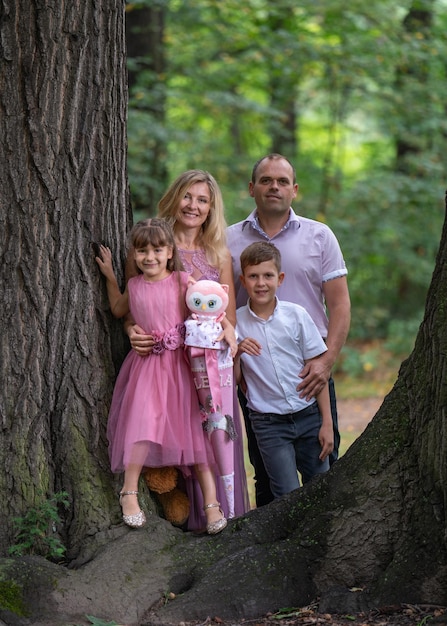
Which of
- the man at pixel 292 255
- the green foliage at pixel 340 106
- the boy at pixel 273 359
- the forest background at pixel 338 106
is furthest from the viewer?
the green foliage at pixel 340 106

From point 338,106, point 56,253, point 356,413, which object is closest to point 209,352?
point 56,253

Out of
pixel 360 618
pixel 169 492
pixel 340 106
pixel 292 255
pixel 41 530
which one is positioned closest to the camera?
pixel 360 618

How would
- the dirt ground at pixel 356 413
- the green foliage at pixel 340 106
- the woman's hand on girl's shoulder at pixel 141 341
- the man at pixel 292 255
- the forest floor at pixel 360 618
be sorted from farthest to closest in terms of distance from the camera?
1. the green foliage at pixel 340 106
2. the dirt ground at pixel 356 413
3. the man at pixel 292 255
4. the woman's hand on girl's shoulder at pixel 141 341
5. the forest floor at pixel 360 618

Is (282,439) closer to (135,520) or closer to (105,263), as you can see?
(135,520)

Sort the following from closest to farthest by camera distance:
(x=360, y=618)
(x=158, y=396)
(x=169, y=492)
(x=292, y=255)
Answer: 1. (x=360, y=618)
2. (x=158, y=396)
3. (x=169, y=492)
4. (x=292, y=255)

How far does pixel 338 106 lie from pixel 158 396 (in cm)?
1370

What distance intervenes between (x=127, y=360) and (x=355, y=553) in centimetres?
156

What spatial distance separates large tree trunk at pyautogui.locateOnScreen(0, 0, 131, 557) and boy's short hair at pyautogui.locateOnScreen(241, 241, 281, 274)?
0.87m

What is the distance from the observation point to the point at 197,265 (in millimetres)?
4484

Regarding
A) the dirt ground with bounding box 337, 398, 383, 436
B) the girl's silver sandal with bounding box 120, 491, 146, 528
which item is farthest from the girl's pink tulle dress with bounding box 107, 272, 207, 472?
the dirt ground with bounding box 337, 398, 383, 436

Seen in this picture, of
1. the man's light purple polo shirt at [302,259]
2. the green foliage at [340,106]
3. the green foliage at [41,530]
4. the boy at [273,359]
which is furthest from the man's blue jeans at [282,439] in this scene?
the green foliage at [340,106]

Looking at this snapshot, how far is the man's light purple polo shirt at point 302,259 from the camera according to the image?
486 cm

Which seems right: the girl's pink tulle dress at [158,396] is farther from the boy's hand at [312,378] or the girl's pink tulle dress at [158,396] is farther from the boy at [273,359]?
the boy's hand at [312,378]

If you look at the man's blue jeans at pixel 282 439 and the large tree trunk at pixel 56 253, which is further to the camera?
the man's blue jeans at pixel 282 439
